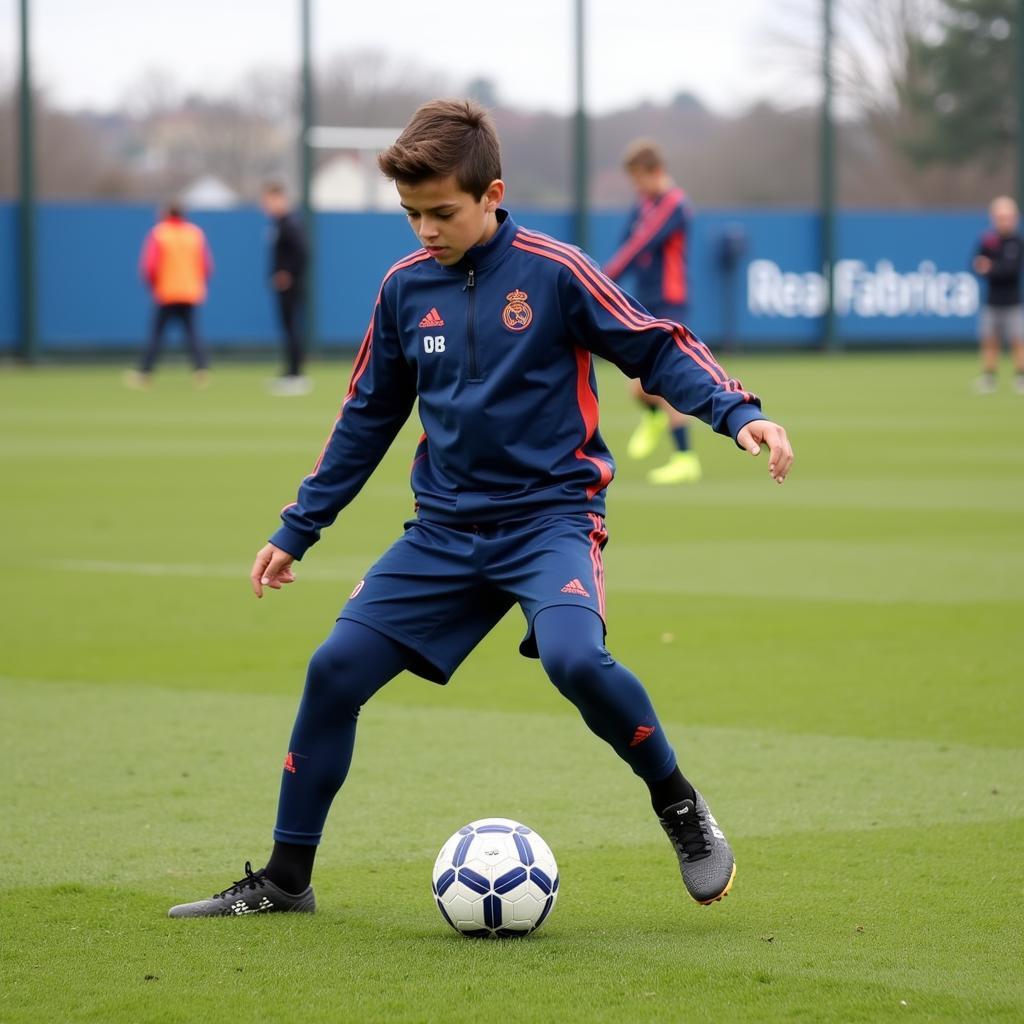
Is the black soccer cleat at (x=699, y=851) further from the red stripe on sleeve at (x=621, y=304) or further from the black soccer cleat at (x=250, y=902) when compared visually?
the red stripe on sleeve at (x=621, y=304)

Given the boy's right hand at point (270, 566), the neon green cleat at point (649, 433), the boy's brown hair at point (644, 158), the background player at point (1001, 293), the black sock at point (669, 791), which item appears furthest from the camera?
the background player at point (1001, 293)

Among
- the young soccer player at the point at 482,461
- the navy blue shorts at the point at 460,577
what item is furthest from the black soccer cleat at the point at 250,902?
the navy blue shorts at the point at 460,577

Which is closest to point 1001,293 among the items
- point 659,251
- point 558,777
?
point 659,251

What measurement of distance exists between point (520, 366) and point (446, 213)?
38 cm

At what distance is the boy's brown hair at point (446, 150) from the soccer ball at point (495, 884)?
4.76 feet

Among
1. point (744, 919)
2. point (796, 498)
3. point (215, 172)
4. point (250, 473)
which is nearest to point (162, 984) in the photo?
point (744, 919)

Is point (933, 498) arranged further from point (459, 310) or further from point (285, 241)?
point (285, 241)

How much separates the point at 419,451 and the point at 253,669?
3.23 metres

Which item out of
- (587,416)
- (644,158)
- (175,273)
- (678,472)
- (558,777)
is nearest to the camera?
(587,416)

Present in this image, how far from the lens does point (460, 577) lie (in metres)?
4.62

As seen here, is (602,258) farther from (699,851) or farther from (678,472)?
(699,851)

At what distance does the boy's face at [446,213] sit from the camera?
453cm

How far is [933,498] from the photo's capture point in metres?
13.9

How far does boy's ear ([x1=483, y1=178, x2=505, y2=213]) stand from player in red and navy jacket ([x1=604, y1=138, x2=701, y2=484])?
10000mm
